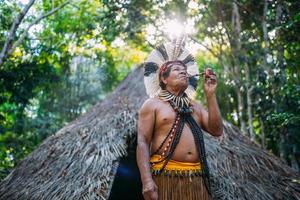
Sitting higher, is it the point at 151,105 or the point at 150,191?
the point at 151,105

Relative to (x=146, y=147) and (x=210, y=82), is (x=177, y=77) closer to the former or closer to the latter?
(x=210, y=82)

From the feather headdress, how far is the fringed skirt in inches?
27.9

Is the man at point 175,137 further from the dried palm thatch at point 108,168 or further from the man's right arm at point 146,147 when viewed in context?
the dried palm thatch at point 108,168

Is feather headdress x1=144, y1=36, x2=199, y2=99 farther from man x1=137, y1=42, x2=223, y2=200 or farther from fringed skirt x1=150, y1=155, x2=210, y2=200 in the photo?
fringed skirt x1=150, y1=155, x2=210, y2=200

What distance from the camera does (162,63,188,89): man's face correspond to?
116 inches

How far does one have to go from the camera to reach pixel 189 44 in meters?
7.73

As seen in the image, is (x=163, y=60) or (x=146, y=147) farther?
(x=163, y=60)

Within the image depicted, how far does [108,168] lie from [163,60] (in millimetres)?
1229

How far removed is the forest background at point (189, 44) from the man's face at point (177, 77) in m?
1.77

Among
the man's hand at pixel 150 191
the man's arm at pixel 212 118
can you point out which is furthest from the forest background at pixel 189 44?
the man's hand at pixel 150 191

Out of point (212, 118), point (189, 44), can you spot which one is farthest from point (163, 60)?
point (189, 44)

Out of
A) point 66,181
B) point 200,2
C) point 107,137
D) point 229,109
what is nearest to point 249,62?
point 200,2

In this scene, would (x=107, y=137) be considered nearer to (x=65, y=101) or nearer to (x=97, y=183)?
(x=97, y=183)

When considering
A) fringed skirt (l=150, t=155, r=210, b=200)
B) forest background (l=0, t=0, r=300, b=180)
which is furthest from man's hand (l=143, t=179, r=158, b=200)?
forest background (l=0, t=0, r=300, b=180)
